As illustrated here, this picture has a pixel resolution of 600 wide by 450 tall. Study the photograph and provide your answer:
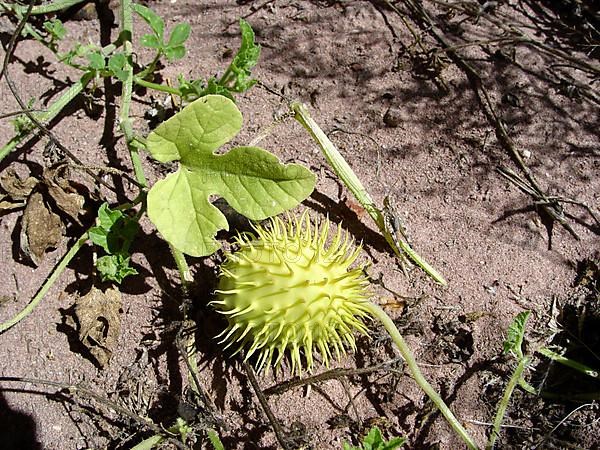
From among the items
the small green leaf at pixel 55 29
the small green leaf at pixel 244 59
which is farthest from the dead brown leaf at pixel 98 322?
the small green leaf at pixel 55 29

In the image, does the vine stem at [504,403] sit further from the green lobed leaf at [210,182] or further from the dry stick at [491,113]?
the green lobed leaf at [210,182]

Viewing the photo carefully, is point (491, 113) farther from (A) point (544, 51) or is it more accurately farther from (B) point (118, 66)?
(B) point (118, 66)

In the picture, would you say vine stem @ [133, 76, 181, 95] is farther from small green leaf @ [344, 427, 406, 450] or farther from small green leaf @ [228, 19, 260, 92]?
small green leaf @ [344, 427, 406, 450]

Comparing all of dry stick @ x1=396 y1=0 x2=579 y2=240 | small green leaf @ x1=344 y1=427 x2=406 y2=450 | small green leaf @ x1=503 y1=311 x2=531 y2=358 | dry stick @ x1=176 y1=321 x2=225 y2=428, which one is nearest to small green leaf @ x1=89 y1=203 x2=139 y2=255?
dry stick @ x1=176 y1=321 x2=225 y2=428

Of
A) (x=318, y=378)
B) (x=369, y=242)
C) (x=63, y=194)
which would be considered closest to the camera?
(x=318, y=378)

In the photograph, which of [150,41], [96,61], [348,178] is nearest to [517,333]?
[348,178]

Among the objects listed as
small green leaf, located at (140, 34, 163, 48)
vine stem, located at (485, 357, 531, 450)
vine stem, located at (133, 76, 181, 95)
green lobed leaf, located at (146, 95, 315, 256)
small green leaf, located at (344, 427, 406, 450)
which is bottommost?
vine stem, located at (485, 357, 531, 450)

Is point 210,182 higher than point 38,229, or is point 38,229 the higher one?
point 210,182
